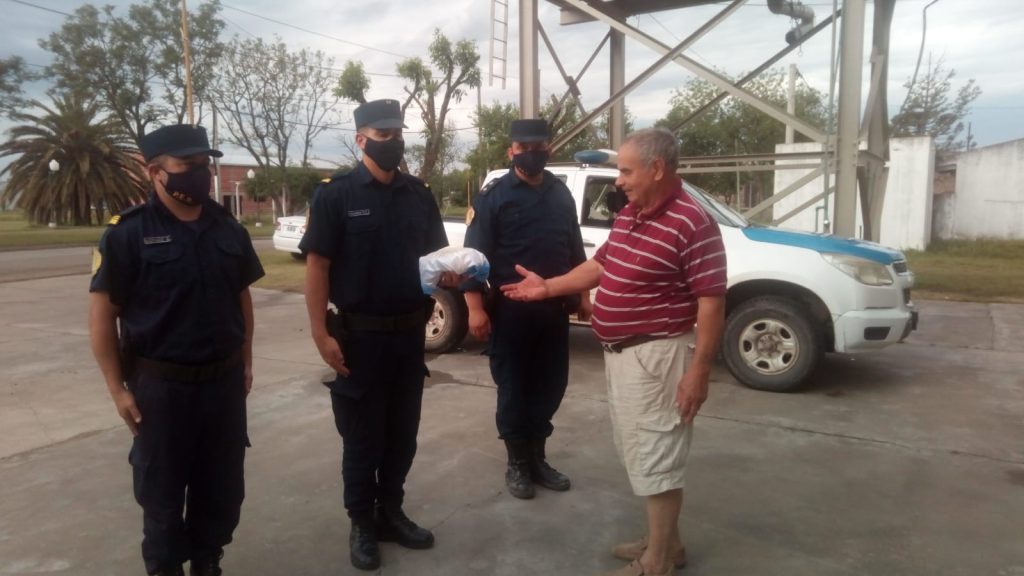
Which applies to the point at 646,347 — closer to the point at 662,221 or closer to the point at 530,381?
the point at 662,221

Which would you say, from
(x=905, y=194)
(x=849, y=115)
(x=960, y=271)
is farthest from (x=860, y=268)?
(x=905, y=194)

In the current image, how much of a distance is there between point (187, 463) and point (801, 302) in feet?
16.0

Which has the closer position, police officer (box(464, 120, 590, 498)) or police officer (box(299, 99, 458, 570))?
police officer (box(299, 99, 458, 570))

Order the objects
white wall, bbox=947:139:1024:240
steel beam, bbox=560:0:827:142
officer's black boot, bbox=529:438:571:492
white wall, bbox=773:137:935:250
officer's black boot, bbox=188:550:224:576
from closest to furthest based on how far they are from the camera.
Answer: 1. officer's black boot, bbox=188:550:224:576
2. officer's black boot, bbox=529:438:571:492
3. steel beam, bbox=560:0:827:142
4. white wall, bbox=773:137:935:250
5. white wall, bbox=947:139:1024:240

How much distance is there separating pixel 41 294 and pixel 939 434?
1304cm

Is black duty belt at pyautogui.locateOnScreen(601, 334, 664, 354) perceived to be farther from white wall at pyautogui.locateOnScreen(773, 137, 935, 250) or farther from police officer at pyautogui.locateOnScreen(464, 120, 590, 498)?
white wall at pyautogui.locateOnScreen(773, 137, 935, 250)

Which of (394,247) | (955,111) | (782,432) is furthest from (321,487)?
(955,111)

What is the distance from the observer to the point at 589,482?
13.2 ft

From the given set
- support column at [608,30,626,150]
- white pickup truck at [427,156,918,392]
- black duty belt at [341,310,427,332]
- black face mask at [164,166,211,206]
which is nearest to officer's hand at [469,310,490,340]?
black duty belt at [341,310,427,332]

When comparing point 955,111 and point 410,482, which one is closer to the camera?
point 410,482

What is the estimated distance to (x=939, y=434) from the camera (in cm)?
481

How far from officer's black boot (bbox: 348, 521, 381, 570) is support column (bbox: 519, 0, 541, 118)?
21.3 feet

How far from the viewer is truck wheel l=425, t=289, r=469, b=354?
23.8 ft

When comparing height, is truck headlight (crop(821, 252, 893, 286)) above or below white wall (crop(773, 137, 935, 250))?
below
